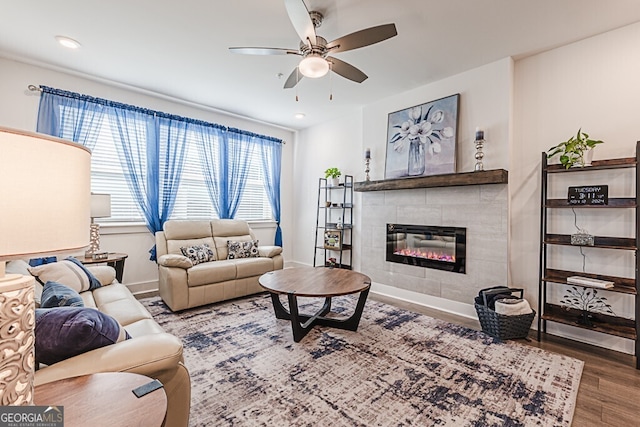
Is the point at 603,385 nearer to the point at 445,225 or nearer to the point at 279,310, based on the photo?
the point at 445,225

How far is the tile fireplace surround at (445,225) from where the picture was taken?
126 inches

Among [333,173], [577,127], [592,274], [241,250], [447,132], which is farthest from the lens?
[333,173]

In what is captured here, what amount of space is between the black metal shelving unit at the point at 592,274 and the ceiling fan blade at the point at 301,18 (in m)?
2.42

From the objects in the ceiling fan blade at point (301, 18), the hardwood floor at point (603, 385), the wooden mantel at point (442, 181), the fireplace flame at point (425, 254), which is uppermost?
the ceiling fan blade at point (301, 18)

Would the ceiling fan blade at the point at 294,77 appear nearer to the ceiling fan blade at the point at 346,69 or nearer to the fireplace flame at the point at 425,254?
the ceiling fan blade at the point at 346,69

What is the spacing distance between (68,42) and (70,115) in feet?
3.20

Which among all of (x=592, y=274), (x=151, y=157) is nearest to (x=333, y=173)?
(x=151, y=157)

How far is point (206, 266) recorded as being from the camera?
3637 millimetres

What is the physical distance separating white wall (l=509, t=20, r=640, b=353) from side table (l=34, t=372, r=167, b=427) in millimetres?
3435

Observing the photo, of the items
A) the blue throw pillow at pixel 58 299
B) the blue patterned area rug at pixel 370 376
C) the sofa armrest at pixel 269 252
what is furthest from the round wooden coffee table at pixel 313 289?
the blue throw pillow at pixel 58 299

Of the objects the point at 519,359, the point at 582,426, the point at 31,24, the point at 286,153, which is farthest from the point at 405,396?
the point at 286,153

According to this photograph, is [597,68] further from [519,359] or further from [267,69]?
[267,69]

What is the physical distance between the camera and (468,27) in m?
2.62

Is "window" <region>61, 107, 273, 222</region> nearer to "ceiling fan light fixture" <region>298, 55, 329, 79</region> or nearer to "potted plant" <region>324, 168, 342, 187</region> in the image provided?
"potted plant" <region>324, 168, 342, 187</region>
